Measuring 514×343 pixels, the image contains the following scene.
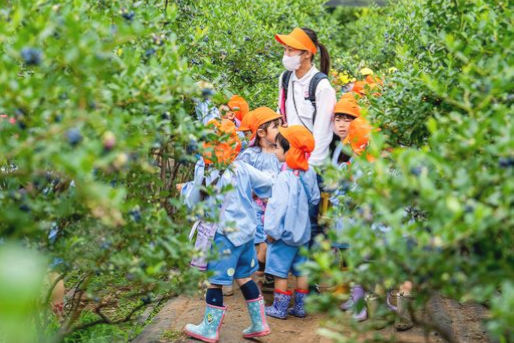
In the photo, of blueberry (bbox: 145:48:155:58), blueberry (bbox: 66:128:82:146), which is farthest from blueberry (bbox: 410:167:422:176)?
blueberry (bbox: 145:48:155:58)

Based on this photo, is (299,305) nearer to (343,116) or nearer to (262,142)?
(262,142)

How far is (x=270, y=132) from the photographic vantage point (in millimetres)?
5695

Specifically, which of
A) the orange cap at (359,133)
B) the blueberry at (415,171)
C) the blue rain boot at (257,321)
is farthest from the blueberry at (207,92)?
the blue rain boot at (257,321)

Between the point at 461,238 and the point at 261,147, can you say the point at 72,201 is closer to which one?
the point at 461,238

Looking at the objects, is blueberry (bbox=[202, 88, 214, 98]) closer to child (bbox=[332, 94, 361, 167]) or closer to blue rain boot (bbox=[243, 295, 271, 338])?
blue rain boot (bbox=[243, 295, 271, 338])

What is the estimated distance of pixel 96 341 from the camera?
173 inches

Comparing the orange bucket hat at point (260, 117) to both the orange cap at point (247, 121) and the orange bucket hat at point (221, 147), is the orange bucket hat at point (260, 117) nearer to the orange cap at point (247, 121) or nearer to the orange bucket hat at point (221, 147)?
the orange cap at point (247, 121)

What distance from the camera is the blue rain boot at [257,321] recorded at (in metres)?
4.70

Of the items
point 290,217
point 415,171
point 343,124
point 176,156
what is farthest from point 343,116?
point 415,171

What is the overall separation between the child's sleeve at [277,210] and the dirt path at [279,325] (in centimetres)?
66

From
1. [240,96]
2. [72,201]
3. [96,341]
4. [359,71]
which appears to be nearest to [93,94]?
[72,201]

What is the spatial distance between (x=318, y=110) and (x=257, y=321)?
1.76 meters

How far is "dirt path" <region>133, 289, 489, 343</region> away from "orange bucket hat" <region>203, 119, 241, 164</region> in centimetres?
128

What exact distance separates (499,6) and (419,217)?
1005 mm
